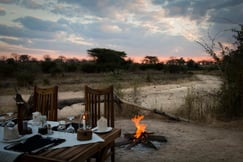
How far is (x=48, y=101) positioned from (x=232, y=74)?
4.75 metres

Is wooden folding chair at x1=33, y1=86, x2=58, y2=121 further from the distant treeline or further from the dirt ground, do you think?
the distant treeline

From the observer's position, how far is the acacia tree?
243 inches

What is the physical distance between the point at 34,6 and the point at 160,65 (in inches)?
1031

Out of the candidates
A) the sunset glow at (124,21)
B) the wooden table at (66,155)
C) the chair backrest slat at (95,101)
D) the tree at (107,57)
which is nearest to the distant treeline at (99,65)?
the tree at (107,57)

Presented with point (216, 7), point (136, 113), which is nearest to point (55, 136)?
point (136, 113)

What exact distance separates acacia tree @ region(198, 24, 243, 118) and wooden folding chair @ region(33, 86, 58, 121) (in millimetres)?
4574

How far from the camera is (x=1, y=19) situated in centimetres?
702

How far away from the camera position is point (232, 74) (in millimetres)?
6254

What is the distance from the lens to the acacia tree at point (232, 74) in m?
6.17

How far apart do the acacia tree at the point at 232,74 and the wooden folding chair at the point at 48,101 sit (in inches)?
180

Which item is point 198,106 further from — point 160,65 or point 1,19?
point 160,65

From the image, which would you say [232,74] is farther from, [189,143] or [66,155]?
[66,155]

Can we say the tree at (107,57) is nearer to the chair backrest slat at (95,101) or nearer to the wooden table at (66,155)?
the chair backrest slat at (95,101)

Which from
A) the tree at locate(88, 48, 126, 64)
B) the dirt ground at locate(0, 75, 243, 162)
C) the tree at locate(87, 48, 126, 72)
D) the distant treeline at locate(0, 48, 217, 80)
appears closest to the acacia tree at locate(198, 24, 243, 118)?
the dirt ground at locate(0, 75, 243, 162)
